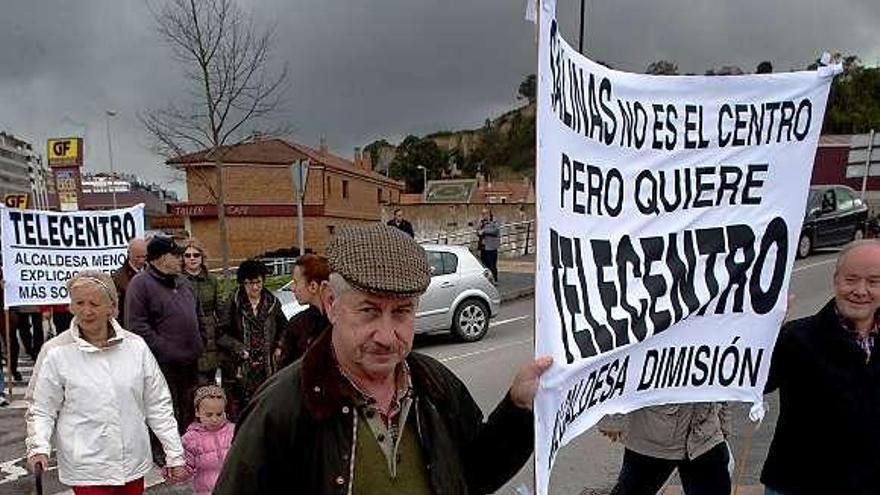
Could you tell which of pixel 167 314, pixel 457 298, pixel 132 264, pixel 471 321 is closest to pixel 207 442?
pixel 167 314

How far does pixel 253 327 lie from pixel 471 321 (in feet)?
22.0

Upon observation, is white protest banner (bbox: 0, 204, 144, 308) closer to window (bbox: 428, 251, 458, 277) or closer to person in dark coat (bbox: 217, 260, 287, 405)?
person in dark coat (bbox: 217, 260, 287, 405)

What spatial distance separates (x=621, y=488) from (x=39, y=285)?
19.9 ft

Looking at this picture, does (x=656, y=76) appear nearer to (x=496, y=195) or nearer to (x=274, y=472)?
(x=274, y=472)

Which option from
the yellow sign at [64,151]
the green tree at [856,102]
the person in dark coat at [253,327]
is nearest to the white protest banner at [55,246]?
the person in dark coat at [253,327]

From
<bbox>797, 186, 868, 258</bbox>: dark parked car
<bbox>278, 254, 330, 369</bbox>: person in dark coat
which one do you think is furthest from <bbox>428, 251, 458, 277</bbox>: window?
<bbox>797, 186, 868, 258</bbox>: dark parked car

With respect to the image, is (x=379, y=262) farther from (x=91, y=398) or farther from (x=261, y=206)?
(x=261, y=206)

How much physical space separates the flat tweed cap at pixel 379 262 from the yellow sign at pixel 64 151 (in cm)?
1475

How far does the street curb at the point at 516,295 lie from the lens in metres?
16.2

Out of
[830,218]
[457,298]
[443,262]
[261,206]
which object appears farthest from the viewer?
[261,206]

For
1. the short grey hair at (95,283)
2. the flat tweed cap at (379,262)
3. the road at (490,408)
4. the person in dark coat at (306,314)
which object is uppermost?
the flat tweed cap at (379,262)

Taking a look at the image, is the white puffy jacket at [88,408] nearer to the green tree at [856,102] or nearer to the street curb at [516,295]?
the street curb at [516,295]

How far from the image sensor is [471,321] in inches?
463

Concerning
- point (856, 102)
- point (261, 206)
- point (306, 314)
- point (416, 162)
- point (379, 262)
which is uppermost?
point (856, 102)
